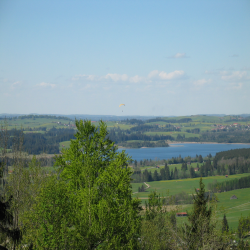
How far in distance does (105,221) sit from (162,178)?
119m

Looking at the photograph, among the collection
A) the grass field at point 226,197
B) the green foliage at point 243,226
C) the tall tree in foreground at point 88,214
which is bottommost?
the grass field at point 226,197

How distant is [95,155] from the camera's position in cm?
1653

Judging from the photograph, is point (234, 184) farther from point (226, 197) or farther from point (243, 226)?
point (243, 226)

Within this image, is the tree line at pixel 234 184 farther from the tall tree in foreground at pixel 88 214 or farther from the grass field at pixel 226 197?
the tall tree in foreground at pixel 88 214

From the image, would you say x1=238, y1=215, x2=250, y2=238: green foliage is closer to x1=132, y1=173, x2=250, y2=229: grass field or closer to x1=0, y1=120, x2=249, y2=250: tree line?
x1=0, y1=120, x2=249, y2=250: tree line

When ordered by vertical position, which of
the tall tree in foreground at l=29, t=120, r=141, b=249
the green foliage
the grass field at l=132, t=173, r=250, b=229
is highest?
Answer: the tall tree in foreground at l=29, t=120, r=141, b=249

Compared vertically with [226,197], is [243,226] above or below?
above

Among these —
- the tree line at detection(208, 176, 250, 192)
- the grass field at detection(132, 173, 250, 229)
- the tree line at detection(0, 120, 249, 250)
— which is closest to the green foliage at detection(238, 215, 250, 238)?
the tree line at detection(0, 120, 249, 250)

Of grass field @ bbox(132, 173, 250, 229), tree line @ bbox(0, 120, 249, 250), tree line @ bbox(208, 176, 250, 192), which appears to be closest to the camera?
tree line @ bbox(0, 120, 249, 250)

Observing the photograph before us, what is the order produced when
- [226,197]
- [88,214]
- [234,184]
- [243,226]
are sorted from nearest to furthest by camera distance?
[88,214]
[243,226]
[226,197]
[234,184]

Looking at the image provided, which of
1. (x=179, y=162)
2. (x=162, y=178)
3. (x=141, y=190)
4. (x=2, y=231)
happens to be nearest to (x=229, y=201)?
(x=141, y=190)

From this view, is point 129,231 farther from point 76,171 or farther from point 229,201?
point 229,201

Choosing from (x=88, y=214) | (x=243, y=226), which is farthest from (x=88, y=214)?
(x=243, y=226)

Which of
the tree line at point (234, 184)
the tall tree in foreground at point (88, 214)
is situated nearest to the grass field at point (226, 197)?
the tree line at point (234, 184)
